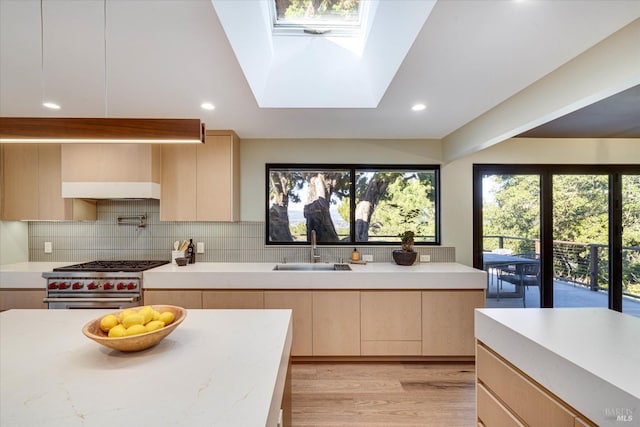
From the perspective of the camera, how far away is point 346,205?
10.5 ft

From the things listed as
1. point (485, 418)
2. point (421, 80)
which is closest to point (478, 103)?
point (421, 80)

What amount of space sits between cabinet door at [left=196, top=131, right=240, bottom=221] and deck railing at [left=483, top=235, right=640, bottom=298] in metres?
2.90

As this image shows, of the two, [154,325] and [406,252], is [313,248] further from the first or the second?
[154,325]

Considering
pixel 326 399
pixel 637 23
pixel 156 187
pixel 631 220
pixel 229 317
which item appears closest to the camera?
pixel 637 23

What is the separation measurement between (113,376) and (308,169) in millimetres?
2574

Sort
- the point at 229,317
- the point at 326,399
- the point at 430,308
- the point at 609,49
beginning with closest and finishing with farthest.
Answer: the point at 609,49
the point at 229,317
the point at 326,399
the point at 430,308

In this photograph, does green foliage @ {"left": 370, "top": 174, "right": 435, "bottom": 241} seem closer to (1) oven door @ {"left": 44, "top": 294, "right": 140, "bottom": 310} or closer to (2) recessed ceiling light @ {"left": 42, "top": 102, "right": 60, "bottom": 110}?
(1) oven door @ {"left": 44, "top": 294, "right": 140, "bottom": 310}

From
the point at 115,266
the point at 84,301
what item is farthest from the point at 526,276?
the point at 84,301

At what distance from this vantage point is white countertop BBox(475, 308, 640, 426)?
34.4 inches

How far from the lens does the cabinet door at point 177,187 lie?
288cm

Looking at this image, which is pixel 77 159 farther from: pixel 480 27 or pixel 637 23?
pixel 637 23

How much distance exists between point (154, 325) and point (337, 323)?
1804 mm

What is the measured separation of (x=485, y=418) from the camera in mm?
1443

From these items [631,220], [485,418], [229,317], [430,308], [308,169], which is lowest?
[485,418]
